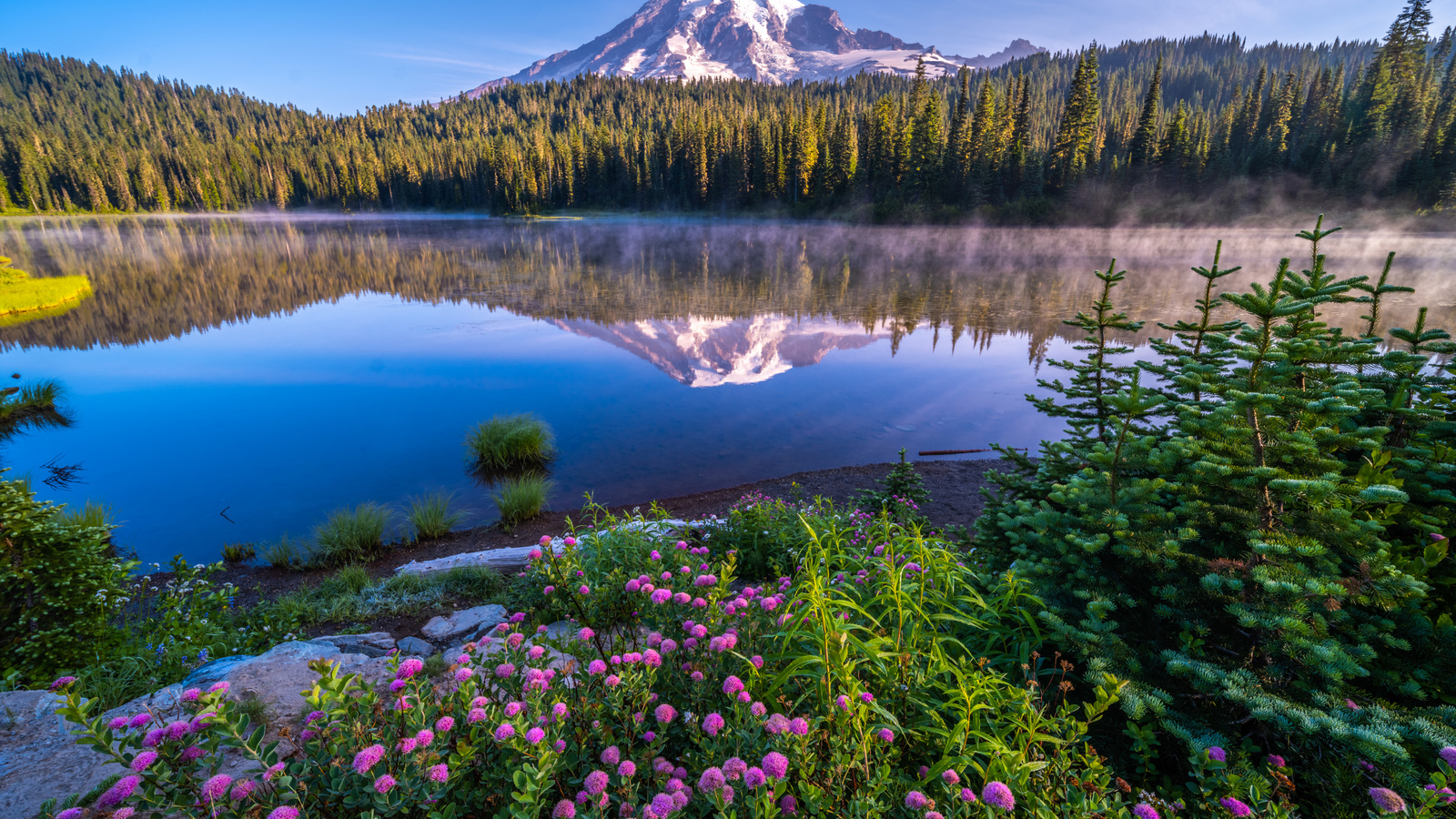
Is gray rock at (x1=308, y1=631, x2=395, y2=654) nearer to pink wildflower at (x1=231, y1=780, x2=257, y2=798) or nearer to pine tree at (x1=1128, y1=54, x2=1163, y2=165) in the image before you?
pink wildflower at (x1=231, y1=780, x2=257, y2=798)

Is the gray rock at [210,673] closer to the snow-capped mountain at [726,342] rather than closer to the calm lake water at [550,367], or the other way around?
the calm lake water at [550,367]

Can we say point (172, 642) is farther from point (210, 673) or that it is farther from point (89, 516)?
point (89, 516)

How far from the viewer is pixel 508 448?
37.6 ft

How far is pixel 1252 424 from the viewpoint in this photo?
2.88m

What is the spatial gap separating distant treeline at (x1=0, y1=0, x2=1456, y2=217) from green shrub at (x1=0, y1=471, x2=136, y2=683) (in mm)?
65383

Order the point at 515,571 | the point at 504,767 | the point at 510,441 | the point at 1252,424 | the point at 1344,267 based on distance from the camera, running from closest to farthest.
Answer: the point at 504,767
the point at 1252,424
the point at 515,571
the point at 510,441
the point at 1344,267

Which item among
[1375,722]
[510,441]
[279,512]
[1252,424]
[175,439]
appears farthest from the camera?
[175,439]

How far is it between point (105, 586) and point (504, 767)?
4.96 meters

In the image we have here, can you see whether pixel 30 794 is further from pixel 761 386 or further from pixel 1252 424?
pixel 761 386

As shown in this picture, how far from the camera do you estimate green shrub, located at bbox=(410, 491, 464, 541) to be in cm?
893

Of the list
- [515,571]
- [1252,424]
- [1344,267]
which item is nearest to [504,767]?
[1252,424]

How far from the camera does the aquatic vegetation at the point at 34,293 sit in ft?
84.7

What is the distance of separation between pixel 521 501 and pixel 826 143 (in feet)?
246

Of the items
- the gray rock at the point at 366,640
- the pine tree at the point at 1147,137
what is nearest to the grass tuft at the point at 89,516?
the gray rock at the point at 366,640
